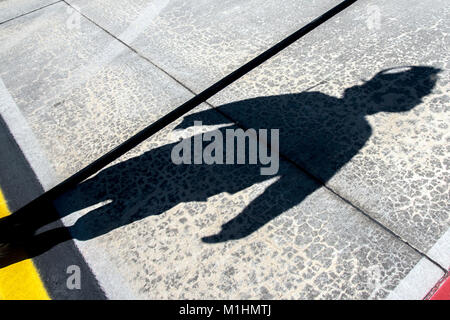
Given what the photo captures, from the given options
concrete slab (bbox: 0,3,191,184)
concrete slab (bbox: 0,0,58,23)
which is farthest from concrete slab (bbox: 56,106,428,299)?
concrete slab (bbox: 0,0,58,23)

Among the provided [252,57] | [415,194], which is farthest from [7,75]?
[415,194]

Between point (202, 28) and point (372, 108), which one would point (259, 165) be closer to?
point (372, 108)

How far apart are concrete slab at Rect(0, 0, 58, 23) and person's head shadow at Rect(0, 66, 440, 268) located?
364cm

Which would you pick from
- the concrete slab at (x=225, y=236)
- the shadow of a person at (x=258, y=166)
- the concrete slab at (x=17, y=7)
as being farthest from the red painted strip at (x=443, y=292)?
the concrete slab at (x=17, y=7)

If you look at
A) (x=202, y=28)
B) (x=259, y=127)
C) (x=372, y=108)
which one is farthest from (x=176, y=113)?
(x=372, y=108)

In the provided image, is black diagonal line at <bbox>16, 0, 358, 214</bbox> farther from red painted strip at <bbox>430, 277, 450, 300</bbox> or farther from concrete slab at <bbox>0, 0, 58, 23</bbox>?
concrete slab at <bbox>0, 0, 58, 23</bbox>

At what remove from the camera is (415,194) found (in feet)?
7.90

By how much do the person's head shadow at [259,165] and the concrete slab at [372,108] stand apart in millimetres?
11

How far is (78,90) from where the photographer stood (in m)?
3.74

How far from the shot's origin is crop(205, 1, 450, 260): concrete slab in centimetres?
243

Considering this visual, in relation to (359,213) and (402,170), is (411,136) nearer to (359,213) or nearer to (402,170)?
(402,170)

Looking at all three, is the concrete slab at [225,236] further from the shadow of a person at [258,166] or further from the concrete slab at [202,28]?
the concrete slab at [202,28]

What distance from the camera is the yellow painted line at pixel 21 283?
232cm

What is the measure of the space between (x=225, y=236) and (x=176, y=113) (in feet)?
4.29
